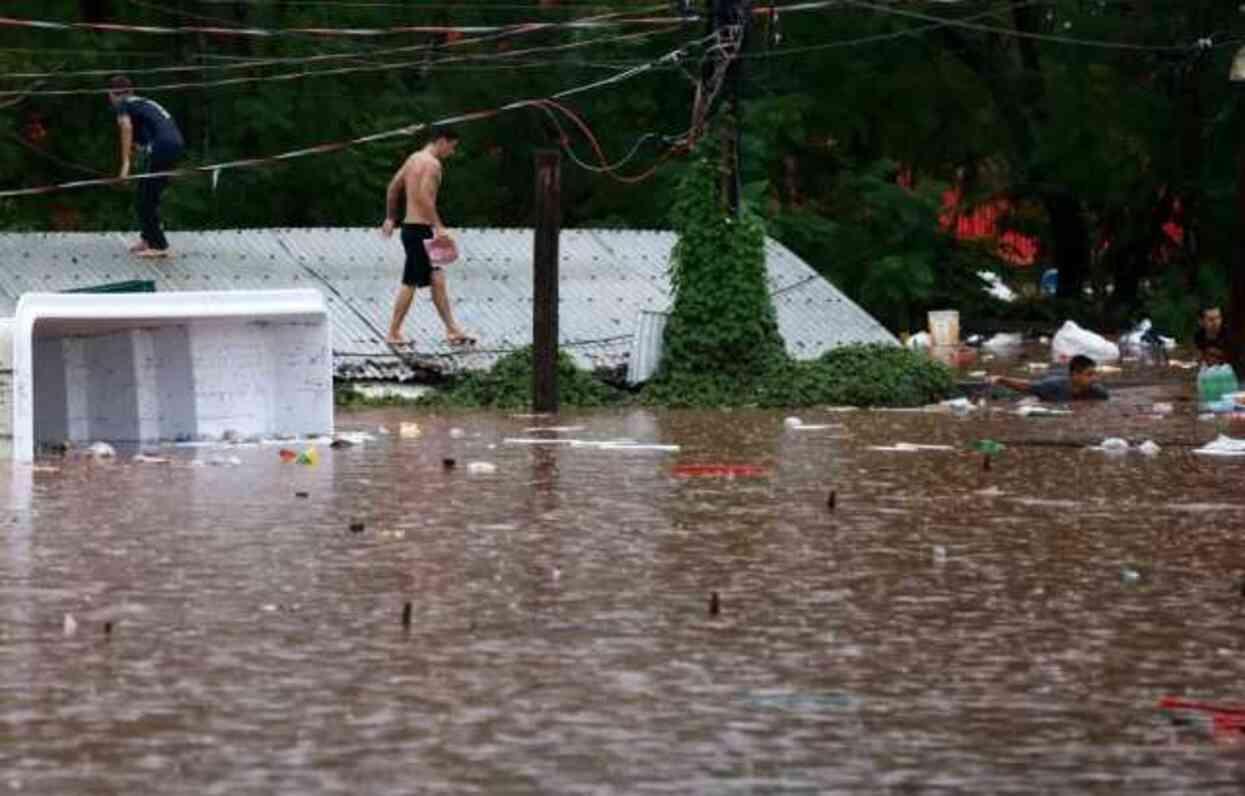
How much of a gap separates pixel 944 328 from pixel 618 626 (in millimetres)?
26179

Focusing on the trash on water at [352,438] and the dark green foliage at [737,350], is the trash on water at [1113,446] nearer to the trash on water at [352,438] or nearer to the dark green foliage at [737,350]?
the trash on water at [352,438]

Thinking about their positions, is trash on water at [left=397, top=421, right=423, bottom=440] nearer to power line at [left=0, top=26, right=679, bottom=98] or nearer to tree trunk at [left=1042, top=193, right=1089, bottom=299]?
power line at [left=0, top=26, right=679, bottom=98]

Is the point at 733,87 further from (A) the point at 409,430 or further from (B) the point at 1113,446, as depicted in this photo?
(B) the point at 1113,446

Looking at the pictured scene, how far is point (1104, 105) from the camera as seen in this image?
129ft

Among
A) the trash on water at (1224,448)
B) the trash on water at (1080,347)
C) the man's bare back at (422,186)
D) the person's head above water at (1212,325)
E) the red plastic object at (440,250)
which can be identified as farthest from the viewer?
the trash on water at (1080,347)

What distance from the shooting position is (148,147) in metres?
29.2

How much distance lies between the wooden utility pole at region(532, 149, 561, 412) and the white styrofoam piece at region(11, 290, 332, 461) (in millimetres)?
3194

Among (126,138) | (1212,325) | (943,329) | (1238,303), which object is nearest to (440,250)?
(126,138)

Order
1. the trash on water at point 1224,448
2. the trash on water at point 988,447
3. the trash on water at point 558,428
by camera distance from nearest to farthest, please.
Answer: the trash on water at point 1224,448 < the trash on water at point 988,447 < the trash on water at point 558,428

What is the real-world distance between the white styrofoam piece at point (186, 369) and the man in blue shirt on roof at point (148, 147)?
6780 mm

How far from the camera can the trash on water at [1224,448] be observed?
65.6ft

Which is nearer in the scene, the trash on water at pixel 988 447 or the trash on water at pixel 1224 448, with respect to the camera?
the trash on water at pixel 1224 448

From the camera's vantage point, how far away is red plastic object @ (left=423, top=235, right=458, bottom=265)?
27016mm

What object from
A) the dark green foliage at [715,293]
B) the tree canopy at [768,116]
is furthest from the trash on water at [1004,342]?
the dark green foliage at [715,293]
